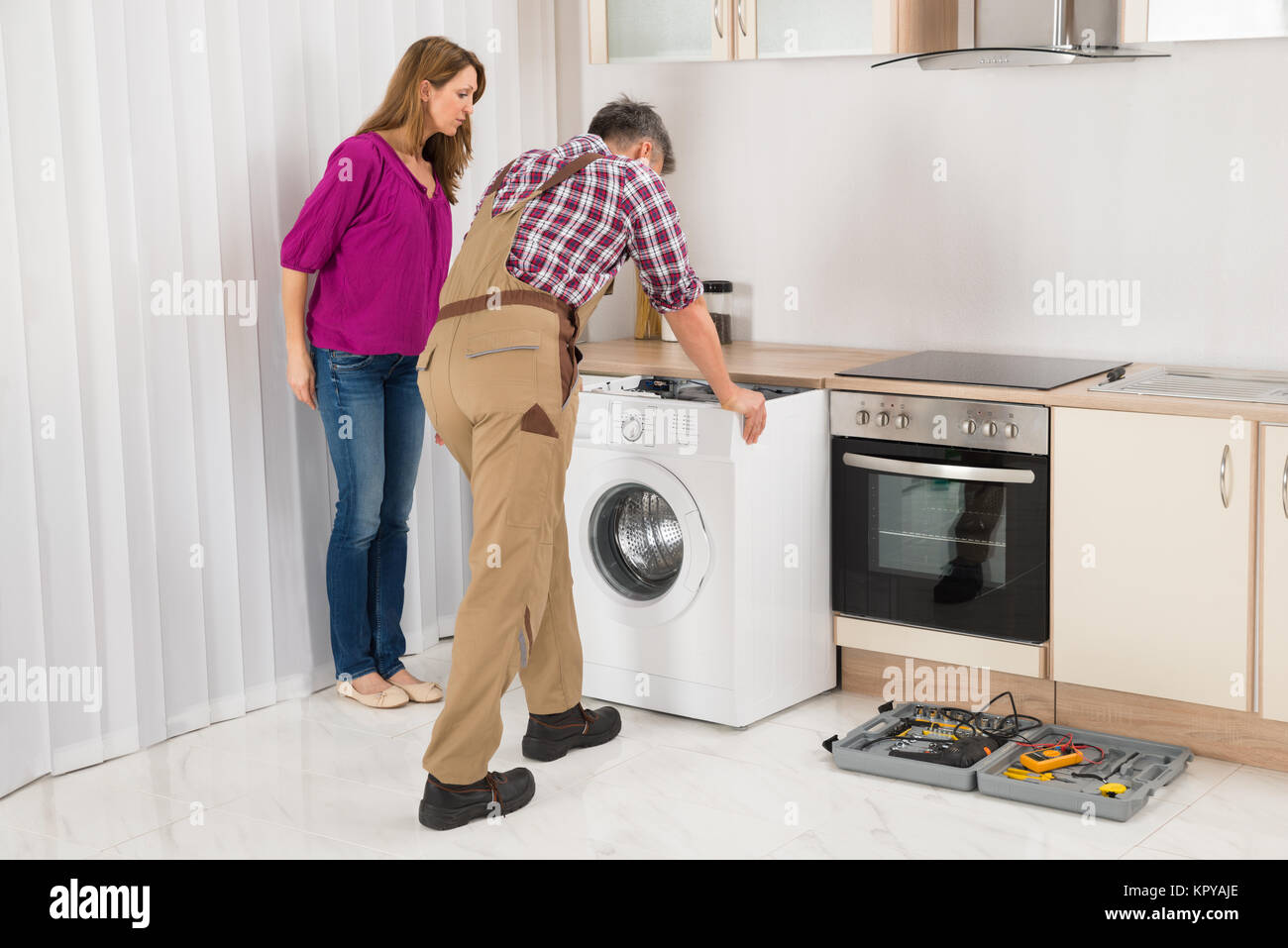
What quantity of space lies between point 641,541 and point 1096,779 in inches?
46.7

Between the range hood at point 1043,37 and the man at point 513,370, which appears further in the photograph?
the range hood at point 1043,37

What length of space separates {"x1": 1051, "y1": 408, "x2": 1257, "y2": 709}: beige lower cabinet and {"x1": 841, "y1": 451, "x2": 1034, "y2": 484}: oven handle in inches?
3.6

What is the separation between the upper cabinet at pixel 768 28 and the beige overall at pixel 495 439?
1.04 meters

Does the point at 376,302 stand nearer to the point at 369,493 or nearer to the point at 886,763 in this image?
the point at 369,493

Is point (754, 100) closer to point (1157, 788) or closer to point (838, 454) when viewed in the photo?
point (838, 454)

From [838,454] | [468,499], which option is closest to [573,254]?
[838,454]

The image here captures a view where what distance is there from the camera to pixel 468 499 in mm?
4082

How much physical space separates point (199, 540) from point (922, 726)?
1.74 metres

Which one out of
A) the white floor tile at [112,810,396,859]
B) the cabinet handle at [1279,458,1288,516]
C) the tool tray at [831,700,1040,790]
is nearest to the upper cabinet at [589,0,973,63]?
the cabinet handle at [1279,458,1288,516]

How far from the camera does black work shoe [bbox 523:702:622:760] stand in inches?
124

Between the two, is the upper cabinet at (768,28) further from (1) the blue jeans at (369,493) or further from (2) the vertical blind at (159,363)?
(1) the blue jeans at (369,493)

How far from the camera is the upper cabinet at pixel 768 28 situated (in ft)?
11.2

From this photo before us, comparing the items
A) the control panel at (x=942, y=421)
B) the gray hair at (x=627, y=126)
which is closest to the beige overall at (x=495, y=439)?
the gray hair at (x=627, y=126)

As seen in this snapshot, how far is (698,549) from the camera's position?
322 cm
